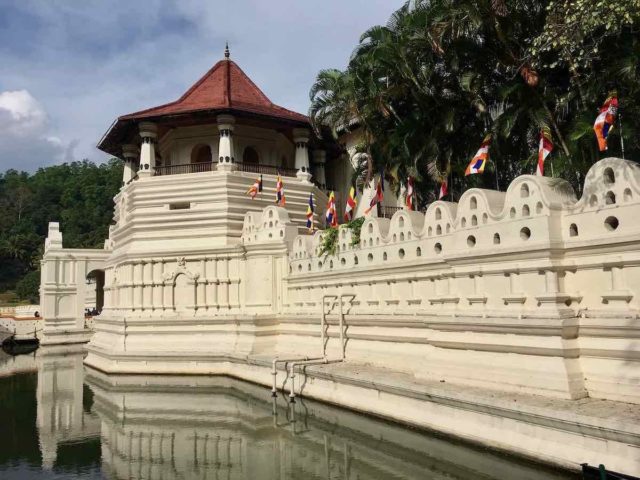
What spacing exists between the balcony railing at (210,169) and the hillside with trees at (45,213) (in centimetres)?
4895

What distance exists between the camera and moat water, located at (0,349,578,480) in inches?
372

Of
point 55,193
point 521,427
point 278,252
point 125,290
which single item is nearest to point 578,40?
point 521,427

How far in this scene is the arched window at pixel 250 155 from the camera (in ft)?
79.7

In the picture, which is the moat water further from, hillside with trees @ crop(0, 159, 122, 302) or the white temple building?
hillside with trees @ crop(0, 159, 122, 302)

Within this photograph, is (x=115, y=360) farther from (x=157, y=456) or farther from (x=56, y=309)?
(x=56, y=309)

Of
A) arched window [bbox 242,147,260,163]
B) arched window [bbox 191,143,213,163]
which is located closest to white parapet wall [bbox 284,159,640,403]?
arched window [bbox 242,147,260,163]

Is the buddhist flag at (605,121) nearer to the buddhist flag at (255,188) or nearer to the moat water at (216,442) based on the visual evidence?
the moat water at (216,442)

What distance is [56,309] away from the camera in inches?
1393

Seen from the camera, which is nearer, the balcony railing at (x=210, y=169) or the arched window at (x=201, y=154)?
the balcony railing at (x=210, y=169)

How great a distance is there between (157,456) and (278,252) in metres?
8.61

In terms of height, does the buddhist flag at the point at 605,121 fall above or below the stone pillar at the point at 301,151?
below

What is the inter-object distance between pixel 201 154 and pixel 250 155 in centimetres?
214

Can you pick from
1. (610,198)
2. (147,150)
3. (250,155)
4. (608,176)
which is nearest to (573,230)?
(610,198)

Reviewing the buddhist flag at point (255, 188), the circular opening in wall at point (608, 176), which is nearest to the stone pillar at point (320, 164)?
the buddhist flag at point (255, 188)
